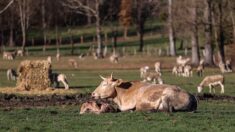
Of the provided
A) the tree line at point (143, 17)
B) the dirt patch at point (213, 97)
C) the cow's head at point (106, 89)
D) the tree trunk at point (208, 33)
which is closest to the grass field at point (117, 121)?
the cow's head at point (106, 89)

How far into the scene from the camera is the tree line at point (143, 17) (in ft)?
234

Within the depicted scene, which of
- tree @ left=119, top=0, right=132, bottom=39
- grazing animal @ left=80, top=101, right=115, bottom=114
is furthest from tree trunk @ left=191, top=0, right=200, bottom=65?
tree @ left=119, top=0, right=132, bottom=39

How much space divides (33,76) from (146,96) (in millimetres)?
18883

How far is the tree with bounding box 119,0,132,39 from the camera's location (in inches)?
5623

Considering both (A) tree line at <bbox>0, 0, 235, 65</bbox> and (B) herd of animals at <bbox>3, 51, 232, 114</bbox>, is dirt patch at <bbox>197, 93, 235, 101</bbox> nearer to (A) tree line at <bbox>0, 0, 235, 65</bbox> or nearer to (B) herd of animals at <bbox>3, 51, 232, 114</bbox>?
(B) herd of animals at <bbox>3, 51, 232, 114</bbox>

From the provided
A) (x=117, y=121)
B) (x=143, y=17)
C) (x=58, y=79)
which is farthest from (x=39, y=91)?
(x=143, y=17)

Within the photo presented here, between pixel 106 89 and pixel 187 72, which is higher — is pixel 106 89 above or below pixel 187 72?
above

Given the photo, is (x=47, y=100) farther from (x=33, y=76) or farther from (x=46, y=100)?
(x=33, y=76)

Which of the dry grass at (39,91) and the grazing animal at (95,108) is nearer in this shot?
the grazing animal at (95,108)

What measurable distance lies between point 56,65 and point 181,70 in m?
19.4

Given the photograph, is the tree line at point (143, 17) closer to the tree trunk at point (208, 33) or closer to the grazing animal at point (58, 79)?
the tree trunk at point (208, 33)

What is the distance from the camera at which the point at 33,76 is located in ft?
130

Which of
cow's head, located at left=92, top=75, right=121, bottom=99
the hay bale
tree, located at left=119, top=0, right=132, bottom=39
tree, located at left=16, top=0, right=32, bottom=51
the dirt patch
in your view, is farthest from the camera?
tree, located at left=119, top=0, right=132, bottom=39

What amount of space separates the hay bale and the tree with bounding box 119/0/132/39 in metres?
102
